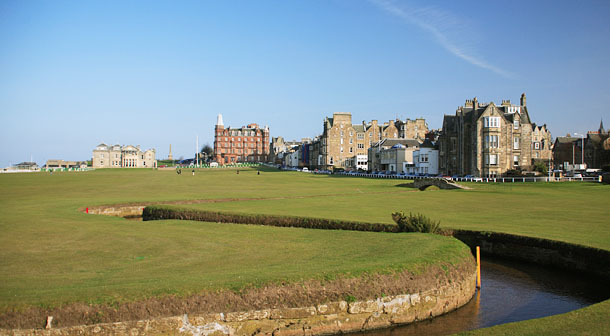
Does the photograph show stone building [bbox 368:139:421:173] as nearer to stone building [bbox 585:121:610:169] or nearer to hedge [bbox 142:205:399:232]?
stone building [bbox 585:121:610:169]

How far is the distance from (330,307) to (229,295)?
294cm

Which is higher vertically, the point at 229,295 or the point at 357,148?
the point at 357,148

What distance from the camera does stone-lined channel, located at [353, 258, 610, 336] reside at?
1409 centimetres

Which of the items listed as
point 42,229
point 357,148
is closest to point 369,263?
point 42,229

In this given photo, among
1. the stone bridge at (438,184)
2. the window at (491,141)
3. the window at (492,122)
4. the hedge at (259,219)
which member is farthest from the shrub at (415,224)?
the window at (492,122)

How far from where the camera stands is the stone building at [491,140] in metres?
77.1

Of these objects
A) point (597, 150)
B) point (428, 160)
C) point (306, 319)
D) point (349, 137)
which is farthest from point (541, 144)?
point (306, 319)

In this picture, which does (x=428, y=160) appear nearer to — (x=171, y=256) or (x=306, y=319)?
(x=171, y=256)

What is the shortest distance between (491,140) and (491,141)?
0.59 ft

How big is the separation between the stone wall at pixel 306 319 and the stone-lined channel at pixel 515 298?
13.0 inches

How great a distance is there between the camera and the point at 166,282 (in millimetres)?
12852

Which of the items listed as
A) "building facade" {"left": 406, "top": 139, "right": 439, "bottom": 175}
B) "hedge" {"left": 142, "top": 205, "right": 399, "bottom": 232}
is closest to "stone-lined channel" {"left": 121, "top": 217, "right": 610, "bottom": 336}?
"hedge" {"left": 142, "top": 205, "right": 399, "bottom": 232}

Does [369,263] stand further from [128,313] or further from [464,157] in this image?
[464,157]

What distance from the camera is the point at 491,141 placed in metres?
77.1
